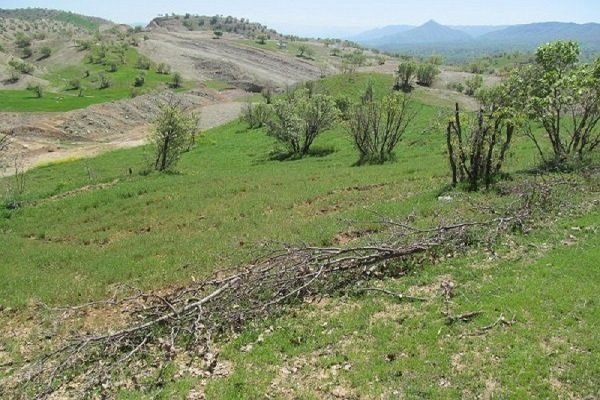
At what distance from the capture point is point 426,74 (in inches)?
3807

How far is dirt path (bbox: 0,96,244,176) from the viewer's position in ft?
228

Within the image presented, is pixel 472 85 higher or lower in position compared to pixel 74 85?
higher

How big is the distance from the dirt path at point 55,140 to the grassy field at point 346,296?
4059 cm

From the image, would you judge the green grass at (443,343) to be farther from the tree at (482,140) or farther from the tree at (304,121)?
the tree at (304,121)

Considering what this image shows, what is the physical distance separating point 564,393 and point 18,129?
8688 cm

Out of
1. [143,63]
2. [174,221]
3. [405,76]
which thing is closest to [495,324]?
[174,221]

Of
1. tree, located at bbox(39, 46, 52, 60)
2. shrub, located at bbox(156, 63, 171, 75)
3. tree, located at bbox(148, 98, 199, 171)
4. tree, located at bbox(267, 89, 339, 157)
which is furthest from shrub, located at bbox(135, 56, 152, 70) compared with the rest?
tree, located at bbox(148, 98, 199, 171)

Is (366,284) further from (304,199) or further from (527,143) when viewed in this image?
(527,143)

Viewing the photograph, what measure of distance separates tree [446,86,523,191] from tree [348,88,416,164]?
15615mm

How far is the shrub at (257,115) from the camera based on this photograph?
73562 millimetres

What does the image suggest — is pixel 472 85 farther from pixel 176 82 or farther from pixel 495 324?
pixel 495 324

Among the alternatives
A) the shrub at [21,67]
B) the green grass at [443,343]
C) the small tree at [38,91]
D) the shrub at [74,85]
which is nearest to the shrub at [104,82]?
the shrub at [74,85]

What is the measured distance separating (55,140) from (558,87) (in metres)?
75.4

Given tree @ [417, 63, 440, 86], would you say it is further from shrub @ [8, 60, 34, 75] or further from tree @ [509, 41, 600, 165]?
shrub @ [8, 60, 34, 75]
